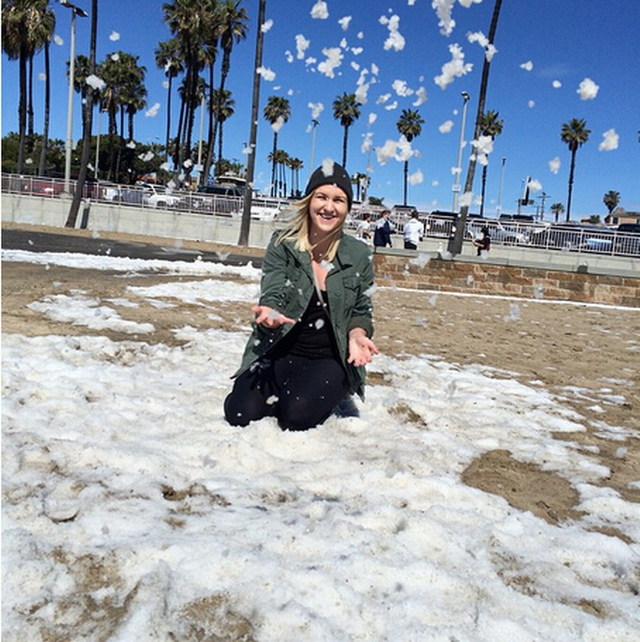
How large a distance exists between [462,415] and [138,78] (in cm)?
6995

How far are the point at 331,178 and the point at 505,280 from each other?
34.5 ft

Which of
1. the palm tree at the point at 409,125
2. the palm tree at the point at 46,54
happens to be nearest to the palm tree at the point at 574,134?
the palm tree at the point at 409,125

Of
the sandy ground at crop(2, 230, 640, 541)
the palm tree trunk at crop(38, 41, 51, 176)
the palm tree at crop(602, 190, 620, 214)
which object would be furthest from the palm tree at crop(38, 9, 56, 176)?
the palm tree at crop(602, 190, 620, 214)

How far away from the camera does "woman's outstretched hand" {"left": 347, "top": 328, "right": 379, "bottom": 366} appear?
3244 mm

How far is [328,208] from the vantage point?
352cm

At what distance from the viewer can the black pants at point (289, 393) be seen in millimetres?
3420

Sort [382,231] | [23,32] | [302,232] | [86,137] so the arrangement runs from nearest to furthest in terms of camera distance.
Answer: [302,232]
[382,231]
[86,137]
[23,32]

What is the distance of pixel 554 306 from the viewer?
1191 centimetres

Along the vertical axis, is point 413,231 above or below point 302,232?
above

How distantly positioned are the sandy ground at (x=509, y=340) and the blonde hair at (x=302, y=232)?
1.27 m

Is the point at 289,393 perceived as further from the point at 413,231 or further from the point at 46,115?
the point at 46,115

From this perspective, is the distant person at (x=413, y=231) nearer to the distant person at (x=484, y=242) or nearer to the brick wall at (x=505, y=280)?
the brick wall at (x=505, y=280)

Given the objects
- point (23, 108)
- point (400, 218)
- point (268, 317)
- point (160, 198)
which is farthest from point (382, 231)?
point (23, 108)

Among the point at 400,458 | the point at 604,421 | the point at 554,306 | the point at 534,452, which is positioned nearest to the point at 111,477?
the point at 400,458
